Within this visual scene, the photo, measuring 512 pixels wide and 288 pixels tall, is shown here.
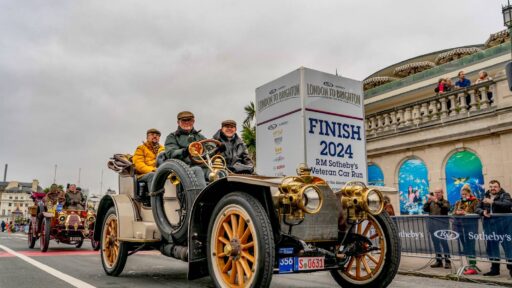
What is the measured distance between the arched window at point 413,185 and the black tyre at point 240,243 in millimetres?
11006

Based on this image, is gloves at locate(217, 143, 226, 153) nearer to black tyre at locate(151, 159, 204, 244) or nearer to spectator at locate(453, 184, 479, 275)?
black tyre at locate(151, 159, 204, 244)

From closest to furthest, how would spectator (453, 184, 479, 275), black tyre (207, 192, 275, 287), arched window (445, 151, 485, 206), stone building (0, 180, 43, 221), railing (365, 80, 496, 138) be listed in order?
black tyre (207, 192, 275, 287) < spectator (453, 184, 479, 275) < railing (365, 80, 496, 138) < arched window (445, 151, 485, 206) < stone building (0, 180, 43, 221)

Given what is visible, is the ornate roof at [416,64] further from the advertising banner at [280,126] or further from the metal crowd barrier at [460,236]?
the advertising banner at [280,126]

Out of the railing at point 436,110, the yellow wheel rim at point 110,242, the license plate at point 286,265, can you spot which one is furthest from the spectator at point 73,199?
the license plate at point 286,265

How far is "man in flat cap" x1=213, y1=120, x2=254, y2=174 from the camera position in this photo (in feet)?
19.2

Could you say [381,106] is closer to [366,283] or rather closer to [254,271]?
[366,283]

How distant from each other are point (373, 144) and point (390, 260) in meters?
11.2

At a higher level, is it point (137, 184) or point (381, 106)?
point (381, 106)

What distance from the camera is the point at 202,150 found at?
571cm

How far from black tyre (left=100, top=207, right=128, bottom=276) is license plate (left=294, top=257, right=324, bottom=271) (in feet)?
10.5

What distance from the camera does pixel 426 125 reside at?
44.2 feet

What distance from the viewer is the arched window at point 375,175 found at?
1540 cm

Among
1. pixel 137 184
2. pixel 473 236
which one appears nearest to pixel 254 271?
pixel 137 184

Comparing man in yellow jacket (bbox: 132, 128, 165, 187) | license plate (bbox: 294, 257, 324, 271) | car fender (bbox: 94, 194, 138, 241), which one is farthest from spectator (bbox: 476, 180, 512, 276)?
car fender (bbox: 94, 194, 138, 241)
